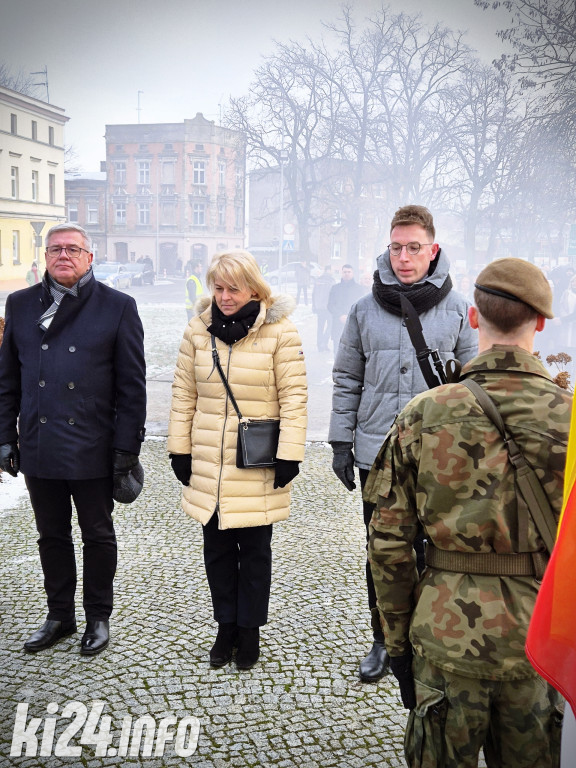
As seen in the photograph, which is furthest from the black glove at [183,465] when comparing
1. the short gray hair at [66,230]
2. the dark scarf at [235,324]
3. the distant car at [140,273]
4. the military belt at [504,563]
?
the distant car at [140,273]

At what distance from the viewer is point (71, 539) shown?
3.79 meters

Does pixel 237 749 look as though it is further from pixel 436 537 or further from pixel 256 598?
pixel 436 537

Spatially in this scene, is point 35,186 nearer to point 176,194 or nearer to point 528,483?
point 176,194

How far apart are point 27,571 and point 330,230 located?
11946 mm

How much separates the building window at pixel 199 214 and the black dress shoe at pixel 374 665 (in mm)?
12350

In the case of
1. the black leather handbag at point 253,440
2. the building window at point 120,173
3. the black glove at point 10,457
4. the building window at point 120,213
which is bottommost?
the black glove at point 10,457

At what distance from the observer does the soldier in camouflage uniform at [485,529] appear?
71.8 inches

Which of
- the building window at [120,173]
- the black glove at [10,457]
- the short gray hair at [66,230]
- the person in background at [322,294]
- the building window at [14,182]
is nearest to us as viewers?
the short gray hair at [66,230]

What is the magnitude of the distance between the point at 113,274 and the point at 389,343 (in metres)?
11.2

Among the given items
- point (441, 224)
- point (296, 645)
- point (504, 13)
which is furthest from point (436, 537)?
point (441, 224)

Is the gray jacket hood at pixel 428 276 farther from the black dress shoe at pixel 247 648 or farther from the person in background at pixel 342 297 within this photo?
the person in background at pixel 342 297

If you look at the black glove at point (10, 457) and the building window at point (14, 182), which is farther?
the building window at point (14, 182)

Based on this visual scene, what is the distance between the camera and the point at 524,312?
1.86 metres

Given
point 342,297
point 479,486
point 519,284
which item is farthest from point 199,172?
point 479,486
